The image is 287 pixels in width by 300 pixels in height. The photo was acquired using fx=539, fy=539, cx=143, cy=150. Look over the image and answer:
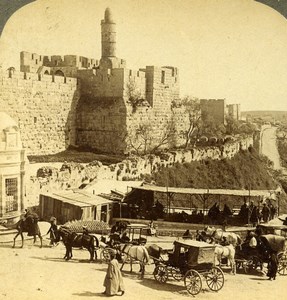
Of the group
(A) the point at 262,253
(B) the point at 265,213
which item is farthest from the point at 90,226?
(B) the point at 265,213

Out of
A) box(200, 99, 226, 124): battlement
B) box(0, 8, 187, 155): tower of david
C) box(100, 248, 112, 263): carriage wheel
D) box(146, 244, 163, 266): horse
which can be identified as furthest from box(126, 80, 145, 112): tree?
box(146, 244, 163, 266): horse

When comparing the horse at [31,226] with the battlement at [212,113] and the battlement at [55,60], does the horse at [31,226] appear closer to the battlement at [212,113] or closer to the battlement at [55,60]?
the battlement at [55,60]

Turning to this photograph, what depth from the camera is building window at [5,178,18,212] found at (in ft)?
20.7

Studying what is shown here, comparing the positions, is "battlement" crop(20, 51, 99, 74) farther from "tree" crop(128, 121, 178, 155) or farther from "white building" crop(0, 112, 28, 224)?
"tree" crop(128, 121, 178, 155)

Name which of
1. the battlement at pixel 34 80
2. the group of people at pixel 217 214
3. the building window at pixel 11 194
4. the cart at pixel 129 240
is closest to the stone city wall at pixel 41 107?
the battlement at pixel 34 80

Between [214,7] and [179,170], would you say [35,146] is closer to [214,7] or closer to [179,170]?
[179,170]

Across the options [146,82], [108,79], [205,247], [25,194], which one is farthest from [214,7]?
[146,82]

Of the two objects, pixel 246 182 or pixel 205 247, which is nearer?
pixel 205 247

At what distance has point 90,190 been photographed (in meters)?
6.75

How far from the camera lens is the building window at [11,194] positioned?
630 centimetres

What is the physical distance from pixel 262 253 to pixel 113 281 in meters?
1.67

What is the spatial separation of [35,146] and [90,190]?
328cm

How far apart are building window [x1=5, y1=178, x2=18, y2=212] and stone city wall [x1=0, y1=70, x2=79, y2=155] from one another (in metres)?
2.56

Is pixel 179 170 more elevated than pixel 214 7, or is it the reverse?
A: pixel 214 7
